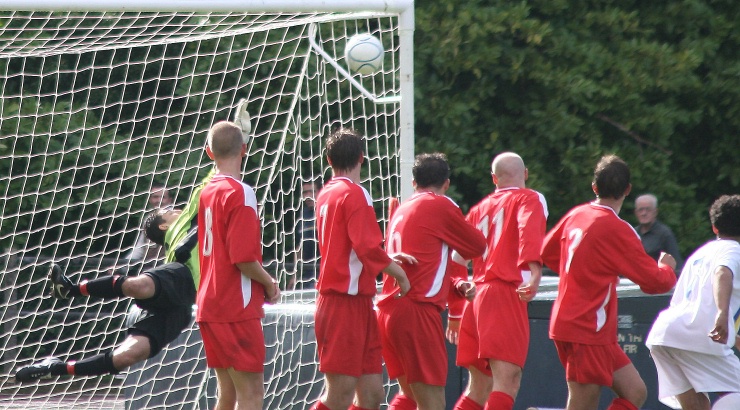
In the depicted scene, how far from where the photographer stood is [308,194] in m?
9.77

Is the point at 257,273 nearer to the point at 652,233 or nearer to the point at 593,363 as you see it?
the point at 593,363

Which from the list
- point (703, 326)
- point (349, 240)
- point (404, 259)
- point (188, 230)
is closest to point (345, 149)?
point (349, 240)

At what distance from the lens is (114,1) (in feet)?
23.2

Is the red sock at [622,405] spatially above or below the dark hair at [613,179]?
below

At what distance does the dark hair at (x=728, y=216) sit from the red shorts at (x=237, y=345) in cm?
250

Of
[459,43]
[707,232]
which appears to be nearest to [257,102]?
[459,43]

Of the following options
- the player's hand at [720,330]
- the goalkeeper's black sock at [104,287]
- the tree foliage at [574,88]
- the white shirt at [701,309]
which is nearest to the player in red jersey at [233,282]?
the goalkeeper's black sock at [104,287]

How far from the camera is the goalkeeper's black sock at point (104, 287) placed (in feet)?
21.7

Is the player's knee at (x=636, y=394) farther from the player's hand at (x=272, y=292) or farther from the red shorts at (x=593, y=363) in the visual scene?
the player's hand at (x=272, y=292)

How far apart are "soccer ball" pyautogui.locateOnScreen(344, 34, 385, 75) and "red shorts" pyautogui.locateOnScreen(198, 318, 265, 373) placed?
230 cm

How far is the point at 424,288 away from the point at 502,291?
562 millimetres

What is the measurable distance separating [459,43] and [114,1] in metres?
Result: 5.81

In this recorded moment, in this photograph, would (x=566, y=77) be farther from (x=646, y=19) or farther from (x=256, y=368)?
(x=256, y=368)

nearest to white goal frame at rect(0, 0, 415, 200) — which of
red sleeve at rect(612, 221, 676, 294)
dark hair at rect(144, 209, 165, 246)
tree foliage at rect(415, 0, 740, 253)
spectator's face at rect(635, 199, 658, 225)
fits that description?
dark hair at rect(144, 209, 165, 246)
